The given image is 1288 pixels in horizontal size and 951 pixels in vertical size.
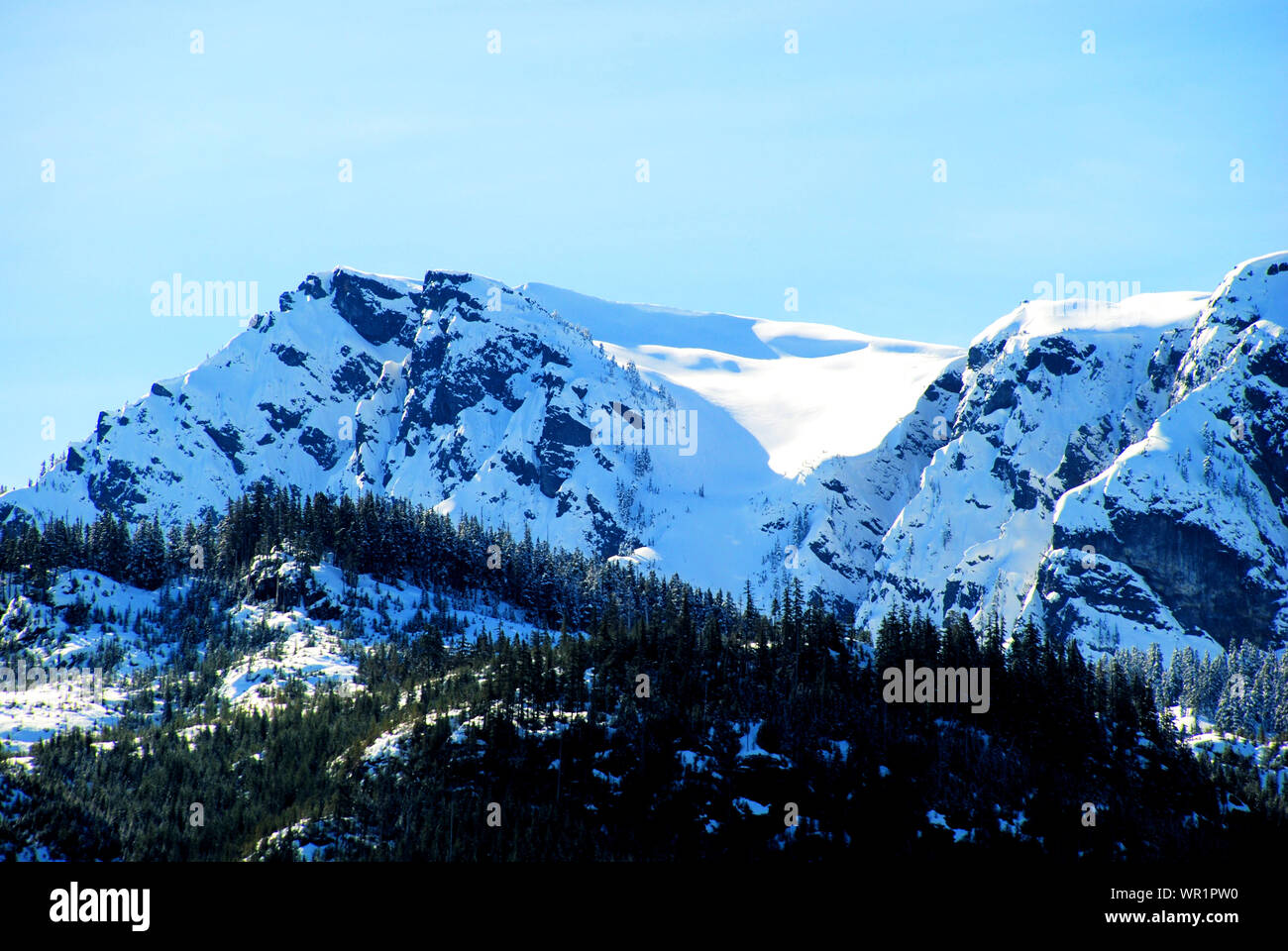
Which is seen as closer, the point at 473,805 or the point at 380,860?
the point at 380,860

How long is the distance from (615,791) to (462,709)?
23.2m

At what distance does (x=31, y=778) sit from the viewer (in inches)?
6078

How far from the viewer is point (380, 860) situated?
146m
